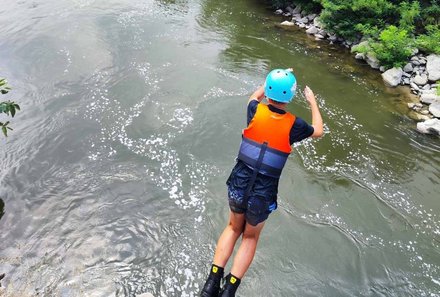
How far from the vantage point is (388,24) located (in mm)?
12125

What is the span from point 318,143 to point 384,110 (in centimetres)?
281

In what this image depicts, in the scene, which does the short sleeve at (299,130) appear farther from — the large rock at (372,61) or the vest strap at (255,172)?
the large rock at (372,61)

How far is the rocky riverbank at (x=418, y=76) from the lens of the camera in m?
9.19

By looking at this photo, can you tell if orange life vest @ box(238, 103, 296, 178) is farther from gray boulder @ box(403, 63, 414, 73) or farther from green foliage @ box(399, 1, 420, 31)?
green foliage @ box(399, 1, 420, 31)

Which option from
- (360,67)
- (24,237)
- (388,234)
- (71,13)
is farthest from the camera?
(71,13)

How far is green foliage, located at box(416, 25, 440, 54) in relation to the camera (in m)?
10.8

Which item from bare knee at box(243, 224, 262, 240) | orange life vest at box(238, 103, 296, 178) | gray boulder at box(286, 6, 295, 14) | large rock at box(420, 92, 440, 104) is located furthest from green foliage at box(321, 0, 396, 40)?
bare knee at box(243, 224, 262, 240)

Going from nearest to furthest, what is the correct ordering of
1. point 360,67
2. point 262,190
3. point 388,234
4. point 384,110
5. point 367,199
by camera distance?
point 262,190
point 388,234
point 367,199
point 384,110
point 360,67

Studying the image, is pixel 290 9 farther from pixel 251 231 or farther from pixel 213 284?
pixel 213 284

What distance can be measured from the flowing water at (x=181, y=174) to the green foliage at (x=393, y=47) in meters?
0.63

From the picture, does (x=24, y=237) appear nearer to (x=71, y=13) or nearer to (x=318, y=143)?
(x=318, y=143)

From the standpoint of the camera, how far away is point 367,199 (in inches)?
259

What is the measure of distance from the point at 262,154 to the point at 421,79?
28.3 feet

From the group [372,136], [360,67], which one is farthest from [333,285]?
[360,67]
